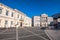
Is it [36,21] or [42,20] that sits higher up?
[42,20]

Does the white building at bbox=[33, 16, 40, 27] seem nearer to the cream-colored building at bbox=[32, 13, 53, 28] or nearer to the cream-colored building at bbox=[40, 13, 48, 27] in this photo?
the cream-colored building at bbox=[32, 13, 53, 28]

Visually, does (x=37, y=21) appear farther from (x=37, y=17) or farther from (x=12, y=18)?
(x=12, y=18)

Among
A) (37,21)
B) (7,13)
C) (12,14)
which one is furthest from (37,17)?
(7,13)

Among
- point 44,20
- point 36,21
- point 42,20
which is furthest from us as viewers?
point 36,21

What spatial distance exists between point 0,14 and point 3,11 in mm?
1393

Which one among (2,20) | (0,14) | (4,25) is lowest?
(4,25)

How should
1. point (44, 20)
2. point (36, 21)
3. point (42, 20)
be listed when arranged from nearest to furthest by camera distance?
point (44, 20), point (42, 20), point (36, 21)

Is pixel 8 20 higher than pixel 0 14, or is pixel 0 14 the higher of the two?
pixel 0 14

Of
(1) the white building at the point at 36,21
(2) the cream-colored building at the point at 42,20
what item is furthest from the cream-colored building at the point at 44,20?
(1) the white building at the point at 36,21

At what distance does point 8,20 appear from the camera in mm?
24594

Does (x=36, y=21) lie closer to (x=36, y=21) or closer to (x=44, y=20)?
(x=36, y=21)

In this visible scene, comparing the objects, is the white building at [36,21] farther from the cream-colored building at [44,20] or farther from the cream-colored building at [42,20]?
the cream-colored building at [44,20]

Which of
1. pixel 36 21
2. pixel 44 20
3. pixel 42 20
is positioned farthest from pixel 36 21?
pixel 44 20

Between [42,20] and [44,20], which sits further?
[42,20]
